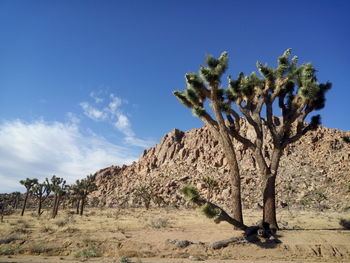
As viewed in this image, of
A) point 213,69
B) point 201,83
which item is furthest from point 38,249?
point 213,69

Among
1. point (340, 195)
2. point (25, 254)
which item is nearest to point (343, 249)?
point (25, 254)

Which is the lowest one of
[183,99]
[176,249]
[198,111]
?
[176,249]

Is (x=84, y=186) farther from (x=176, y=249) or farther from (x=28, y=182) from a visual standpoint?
(x=176, y=249)

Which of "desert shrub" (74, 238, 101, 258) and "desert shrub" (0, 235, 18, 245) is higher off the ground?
"desert shrub" (0, 235, 18, 245)

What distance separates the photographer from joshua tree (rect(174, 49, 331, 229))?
10.4m

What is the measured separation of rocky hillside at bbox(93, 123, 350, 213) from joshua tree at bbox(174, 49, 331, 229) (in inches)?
774

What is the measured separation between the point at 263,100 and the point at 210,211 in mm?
6208

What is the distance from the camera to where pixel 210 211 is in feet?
24.1

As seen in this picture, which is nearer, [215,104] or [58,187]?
[215,104]

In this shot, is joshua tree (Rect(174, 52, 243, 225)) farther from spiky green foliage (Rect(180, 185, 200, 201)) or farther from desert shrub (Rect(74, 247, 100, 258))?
desert shrub (Rect(74, 247, 100, 258))

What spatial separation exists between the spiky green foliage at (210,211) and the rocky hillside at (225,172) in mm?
24392

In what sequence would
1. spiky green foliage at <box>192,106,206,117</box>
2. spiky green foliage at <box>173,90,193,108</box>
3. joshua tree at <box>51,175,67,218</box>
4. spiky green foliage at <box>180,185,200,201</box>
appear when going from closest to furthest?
spiky green foliage at <box>180,185,200,201</box> < spiky green foliage at <box>192,106,206,117</box> < spiky green foliage at <box>173,90,193,108</box> < joshua tree at <box>51,175,67,218</box>

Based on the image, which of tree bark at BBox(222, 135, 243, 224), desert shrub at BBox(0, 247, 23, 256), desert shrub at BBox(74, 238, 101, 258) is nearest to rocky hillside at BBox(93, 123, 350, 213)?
tree bark at BBox(222, 135, 243, 224)

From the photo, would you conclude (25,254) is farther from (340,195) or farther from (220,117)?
(340,195)
